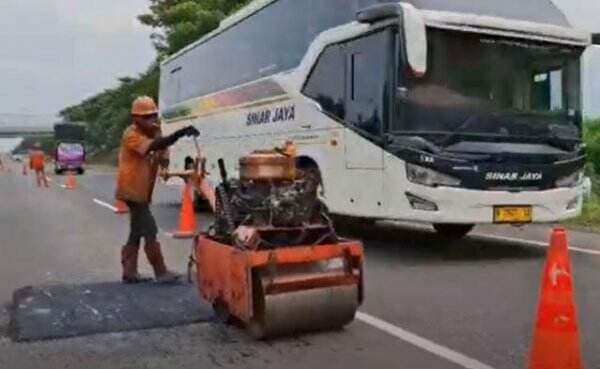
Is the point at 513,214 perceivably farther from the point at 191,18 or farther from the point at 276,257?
the point at 191,18

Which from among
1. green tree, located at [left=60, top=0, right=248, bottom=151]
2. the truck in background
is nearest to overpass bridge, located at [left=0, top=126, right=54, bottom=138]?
green tree, located at [left=60, top=0, right=248, bottom=151]

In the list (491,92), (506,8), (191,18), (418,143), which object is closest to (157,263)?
(418,143)

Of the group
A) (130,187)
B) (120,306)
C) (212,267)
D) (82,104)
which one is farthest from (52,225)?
(82,104)

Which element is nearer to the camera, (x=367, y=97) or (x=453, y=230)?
(x=367, y=97)

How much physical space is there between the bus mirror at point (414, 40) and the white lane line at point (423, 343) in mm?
3114

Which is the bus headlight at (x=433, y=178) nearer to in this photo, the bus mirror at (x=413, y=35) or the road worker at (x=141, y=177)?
the bus mirror at (x=413, y=35)

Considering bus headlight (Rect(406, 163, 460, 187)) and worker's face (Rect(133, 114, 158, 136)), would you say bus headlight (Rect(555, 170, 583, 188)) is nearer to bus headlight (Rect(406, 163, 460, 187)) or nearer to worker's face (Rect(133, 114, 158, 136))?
bus headlight (Rect(406, 163, 460, 187))

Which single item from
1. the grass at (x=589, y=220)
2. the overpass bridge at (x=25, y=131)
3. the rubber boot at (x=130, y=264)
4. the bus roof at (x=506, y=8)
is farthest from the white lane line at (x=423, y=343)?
the overpass bridge at (x=25, y=131)

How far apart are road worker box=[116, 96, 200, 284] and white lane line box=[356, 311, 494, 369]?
233cm

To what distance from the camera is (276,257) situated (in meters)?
5.43

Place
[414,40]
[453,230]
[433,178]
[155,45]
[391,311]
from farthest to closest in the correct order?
[155,45], [453,230], [433,178], [414,40], [391,311]

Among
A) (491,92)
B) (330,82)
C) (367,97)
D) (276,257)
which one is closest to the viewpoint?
(276,257)

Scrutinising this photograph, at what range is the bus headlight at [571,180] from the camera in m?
9.34

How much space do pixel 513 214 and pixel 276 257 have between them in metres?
4.41
